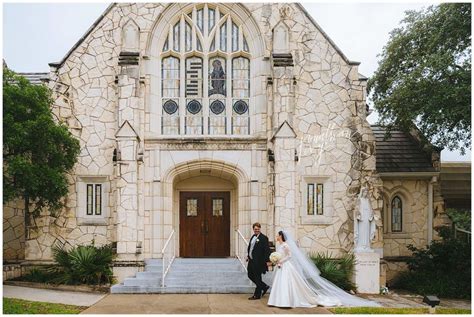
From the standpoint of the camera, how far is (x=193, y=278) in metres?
15.8

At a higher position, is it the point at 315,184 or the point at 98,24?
the point at 98,24

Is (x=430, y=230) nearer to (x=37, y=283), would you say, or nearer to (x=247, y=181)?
(x=247, y=181)

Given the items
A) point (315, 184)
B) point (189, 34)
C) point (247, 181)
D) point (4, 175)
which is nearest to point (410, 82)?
point (315, 184)

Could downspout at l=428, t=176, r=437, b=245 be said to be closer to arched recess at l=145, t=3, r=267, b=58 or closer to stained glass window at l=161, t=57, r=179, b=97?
arched recess at l=145, t=3, r=267, b=58

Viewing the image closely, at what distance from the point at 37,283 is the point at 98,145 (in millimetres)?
4402

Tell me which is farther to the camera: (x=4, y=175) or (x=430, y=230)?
(x=430, y=230)

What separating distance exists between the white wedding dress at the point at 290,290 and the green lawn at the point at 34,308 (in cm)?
432

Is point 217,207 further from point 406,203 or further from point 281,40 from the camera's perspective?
point 406,203

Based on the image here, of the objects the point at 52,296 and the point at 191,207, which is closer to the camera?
the point at 52,296

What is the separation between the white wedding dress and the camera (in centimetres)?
1317

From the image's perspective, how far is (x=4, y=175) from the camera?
50.6 feet

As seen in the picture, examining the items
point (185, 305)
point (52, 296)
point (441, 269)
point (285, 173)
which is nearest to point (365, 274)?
point (441, 269)

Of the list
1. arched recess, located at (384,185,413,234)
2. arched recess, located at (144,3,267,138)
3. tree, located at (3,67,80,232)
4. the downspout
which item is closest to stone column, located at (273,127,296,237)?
arched recess, located at (144,3,267,138)

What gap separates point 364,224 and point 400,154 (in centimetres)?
508
